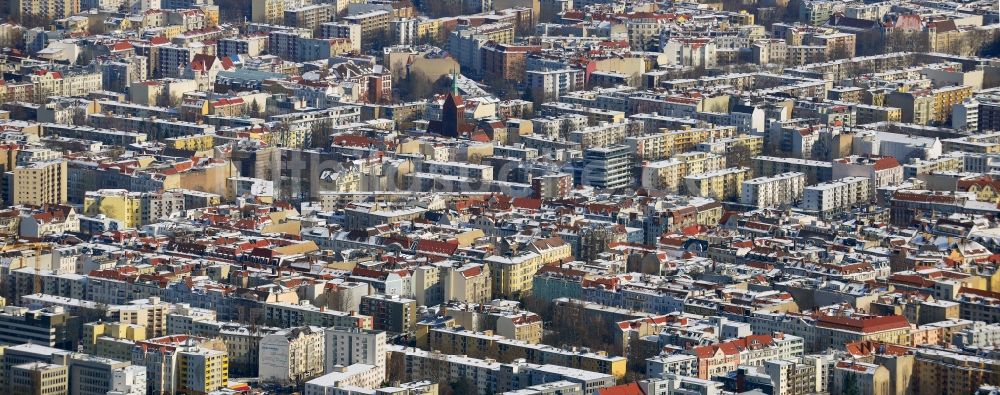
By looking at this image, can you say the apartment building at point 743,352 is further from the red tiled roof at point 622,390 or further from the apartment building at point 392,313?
the apartment building at point 392,313

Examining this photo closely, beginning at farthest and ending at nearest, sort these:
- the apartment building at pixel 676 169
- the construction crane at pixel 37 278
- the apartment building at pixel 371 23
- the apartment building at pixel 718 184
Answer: the apartment building at pixel 371 23
the apartment building at pixel 676 169
the apartment building at pixel 718 184
the construction crane at pixel 37 278

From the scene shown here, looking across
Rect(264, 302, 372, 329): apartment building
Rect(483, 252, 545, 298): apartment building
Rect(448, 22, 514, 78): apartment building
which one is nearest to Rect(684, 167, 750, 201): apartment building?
Rect(483, 252, 545, 298): apartment building

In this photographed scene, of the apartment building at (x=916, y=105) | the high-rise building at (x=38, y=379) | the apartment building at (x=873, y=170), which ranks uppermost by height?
the apartment building at (x=916, y=105)

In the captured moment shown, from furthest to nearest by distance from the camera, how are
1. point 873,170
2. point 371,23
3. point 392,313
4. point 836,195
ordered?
point 371,23, point 873,170, point 836,195, point 392,313

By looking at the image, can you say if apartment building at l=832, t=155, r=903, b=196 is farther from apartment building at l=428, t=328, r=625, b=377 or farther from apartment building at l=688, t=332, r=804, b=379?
apartment building at l=428, t=328, r=625, b=377

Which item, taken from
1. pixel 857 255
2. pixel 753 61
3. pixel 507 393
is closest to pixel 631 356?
pixel 507 393

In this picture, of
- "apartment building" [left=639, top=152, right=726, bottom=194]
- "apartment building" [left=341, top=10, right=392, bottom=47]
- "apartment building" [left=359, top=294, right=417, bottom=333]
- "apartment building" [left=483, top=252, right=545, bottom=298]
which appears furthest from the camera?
"apartment building" [left=341, top=10, right=392, bottom=47]

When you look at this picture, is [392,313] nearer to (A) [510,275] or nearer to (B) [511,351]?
(B) [511,351]

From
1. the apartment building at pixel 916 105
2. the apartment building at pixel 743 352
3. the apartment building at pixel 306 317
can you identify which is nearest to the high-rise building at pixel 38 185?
the apartment building at pixel 306 317

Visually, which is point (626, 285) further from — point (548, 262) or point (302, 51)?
point (302, 51)

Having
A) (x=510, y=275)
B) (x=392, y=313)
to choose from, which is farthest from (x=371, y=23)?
(x=392, y=313)

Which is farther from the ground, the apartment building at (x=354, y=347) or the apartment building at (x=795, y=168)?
the apartment building at (x=795, y=168)

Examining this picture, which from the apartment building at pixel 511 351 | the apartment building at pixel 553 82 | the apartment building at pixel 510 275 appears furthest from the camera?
the apartment building at pixel 553 82

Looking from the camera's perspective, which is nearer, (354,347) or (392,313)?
(354,347)
